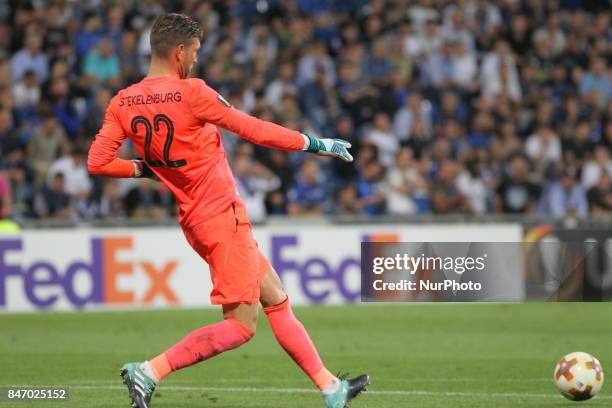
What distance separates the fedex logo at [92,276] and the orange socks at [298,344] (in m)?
8.02

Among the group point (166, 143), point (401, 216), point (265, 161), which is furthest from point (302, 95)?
point (166, 143)

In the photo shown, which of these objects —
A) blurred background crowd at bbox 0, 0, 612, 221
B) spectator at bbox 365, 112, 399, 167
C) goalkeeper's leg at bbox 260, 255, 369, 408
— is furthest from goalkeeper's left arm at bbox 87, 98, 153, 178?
spectator at bbox 365, 112, 399, 167

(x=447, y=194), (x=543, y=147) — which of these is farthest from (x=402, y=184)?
(x=543, y=147)

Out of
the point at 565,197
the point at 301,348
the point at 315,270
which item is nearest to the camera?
the point at 301,348

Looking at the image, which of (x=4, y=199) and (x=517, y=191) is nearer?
(x=4, y=199)

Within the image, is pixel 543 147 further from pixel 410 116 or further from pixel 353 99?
pixel 353 99

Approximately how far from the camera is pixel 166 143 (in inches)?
270

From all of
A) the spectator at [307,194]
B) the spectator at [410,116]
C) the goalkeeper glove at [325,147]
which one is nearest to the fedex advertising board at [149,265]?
the spectator at [307,194]

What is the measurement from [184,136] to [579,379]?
122 inches

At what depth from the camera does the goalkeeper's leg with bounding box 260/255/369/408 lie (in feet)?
23.1

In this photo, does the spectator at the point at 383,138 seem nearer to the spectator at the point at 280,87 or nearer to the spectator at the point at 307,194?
the spectator at the point at 307,194

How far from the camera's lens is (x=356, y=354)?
10.9m

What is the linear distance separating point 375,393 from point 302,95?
1020 centimetres

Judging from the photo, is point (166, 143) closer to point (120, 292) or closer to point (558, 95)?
point (120, 292)
